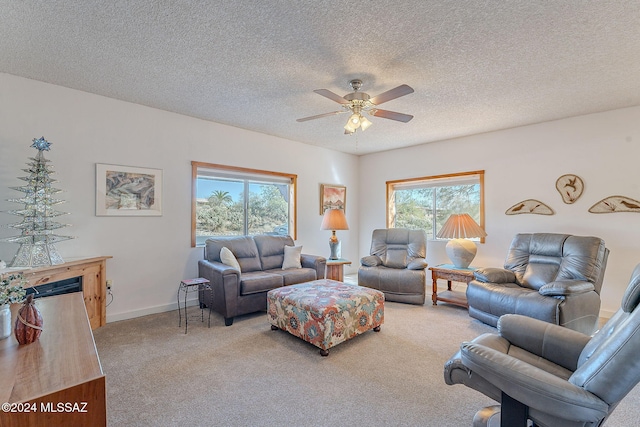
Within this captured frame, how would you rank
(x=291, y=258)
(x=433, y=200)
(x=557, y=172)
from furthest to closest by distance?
(x=433, y=200), (x=291, y=258), (x=557, y=172)

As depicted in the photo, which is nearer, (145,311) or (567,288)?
(567,288)

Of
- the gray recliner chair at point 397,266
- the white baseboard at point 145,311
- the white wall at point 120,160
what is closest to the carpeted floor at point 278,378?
the white baseboard at point 145,311

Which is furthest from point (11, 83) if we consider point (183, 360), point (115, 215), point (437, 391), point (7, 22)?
point (437, 391)

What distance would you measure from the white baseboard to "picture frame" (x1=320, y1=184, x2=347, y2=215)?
2794 millimetres

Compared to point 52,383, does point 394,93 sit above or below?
above

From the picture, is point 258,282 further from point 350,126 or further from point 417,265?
point 417,265

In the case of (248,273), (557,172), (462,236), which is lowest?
(248,273)

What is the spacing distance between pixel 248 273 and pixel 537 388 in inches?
131

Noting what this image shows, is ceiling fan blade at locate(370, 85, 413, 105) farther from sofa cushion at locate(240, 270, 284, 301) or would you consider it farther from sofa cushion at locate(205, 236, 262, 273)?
sofa cushion at locate(205, 236, 262, 273)

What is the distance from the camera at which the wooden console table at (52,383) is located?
0.85 meters

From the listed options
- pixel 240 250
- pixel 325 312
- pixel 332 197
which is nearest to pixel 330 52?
pixel 325 312

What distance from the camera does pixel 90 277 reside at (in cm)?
308

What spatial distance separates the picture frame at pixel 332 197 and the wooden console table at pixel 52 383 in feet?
15.0

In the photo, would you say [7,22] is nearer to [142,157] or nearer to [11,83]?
[11,83]
